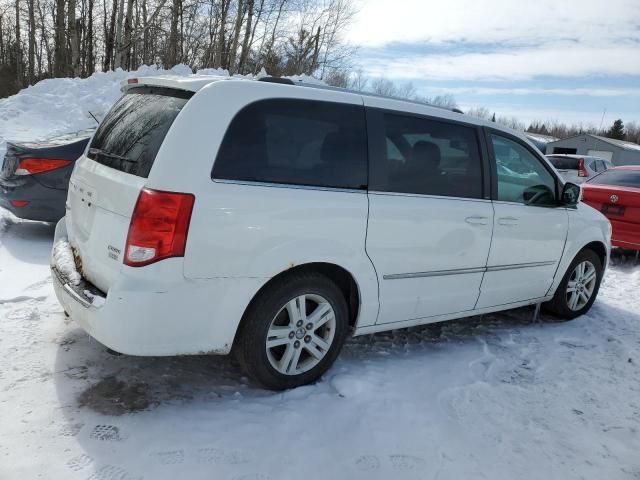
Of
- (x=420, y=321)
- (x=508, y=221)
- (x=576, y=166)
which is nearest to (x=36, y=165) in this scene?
(x=420, y=321)

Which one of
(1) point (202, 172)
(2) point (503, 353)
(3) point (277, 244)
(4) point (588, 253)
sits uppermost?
(1) point (202, 172)

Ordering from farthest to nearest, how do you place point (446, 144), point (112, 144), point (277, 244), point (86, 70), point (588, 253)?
point (86, 70)
point (588, 253)
point (446, 144)
point (112, 144)
point (277, 244)

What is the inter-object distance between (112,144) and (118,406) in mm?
1562

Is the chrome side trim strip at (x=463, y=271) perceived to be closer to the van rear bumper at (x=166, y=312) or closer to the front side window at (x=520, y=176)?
the front side window at (x=520, y=176)

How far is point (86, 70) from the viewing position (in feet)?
101

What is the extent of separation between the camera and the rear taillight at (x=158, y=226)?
265cm

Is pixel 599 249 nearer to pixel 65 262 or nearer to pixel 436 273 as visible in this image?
pixel 436 273

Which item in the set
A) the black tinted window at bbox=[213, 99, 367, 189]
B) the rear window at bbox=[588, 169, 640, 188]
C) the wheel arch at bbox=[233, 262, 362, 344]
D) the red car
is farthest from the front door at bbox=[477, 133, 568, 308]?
the rear window at bbox=[588, 169, 640, 188]

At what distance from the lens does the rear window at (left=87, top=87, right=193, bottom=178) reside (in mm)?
2869

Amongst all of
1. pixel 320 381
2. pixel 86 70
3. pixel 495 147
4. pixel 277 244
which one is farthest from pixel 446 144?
pixel 86 70

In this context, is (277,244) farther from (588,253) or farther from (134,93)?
(588,253)

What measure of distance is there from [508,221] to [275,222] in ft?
7.07

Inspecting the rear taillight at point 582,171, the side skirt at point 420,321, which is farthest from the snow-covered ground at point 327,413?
the rear taillight at point 582,171

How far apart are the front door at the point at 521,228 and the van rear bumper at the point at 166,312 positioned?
2175mm
